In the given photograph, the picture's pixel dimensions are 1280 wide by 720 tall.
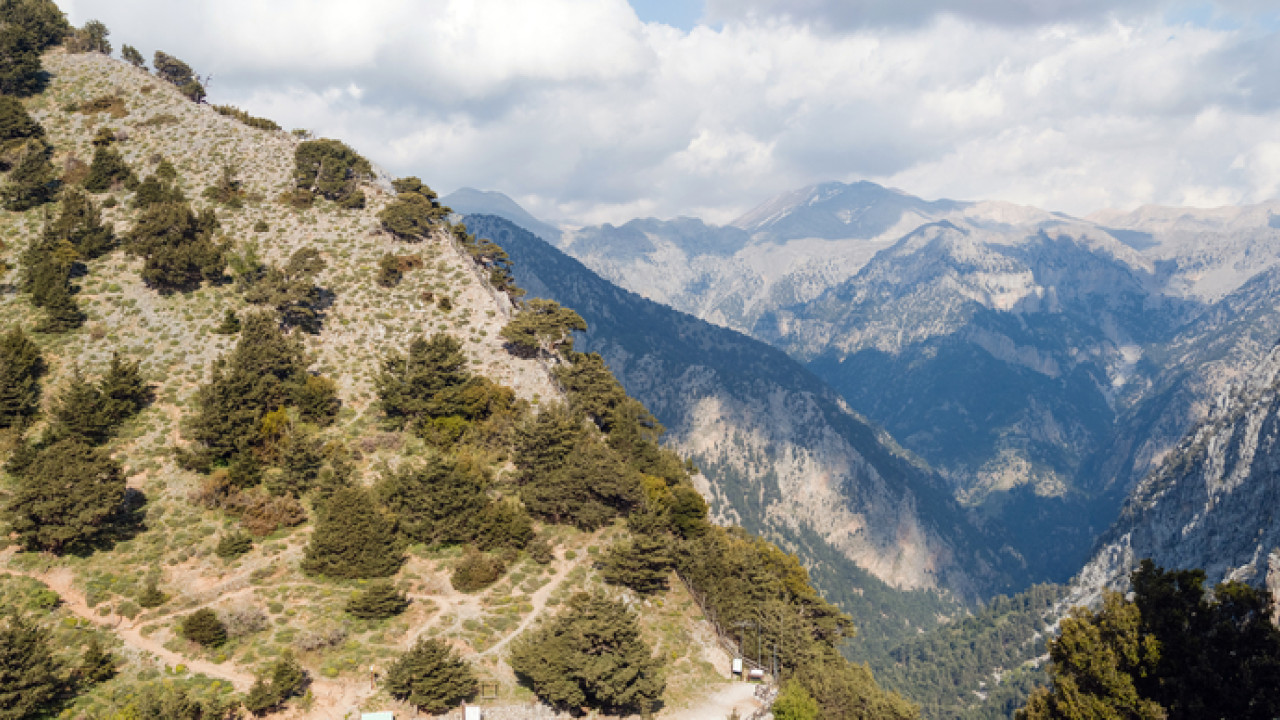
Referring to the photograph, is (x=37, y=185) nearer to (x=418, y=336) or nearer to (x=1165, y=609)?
(x=418, y=336)

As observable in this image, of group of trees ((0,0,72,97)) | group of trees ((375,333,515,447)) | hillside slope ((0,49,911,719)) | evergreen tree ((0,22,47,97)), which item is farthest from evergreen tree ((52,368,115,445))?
group of trees ((0,0,72,97))

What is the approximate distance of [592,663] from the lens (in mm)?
46781

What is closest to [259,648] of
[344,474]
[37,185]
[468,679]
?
[468,679]

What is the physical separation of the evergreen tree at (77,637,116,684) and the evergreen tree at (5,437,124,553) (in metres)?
12.2

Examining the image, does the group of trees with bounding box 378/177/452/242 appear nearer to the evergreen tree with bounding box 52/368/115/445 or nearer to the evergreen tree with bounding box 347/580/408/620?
the evergreen tree with bounding box 52/368/115/445

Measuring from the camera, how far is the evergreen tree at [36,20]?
113 metres

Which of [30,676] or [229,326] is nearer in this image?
[30,676]

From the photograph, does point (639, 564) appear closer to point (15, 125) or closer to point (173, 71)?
point (15, 125)

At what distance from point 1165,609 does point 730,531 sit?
224 feet

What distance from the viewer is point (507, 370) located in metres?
85.5

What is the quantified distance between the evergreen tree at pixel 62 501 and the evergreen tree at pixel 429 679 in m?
26.5

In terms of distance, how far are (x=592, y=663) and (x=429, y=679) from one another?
35.6ft

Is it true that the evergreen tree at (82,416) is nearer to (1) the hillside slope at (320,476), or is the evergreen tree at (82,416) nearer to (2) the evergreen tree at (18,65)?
(1) the hillside slope at (320,476)

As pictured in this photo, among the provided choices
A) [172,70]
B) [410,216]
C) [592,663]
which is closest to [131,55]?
[172,70]
